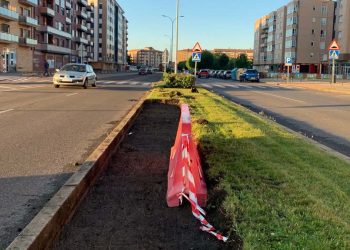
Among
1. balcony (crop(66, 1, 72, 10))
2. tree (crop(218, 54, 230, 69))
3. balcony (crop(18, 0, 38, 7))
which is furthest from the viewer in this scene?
tree (crop(218, 54, 230, 69))

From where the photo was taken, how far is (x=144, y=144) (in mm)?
8703

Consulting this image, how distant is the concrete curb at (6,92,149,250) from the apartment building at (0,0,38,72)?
5535 cm

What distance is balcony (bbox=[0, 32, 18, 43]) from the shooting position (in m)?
57.1

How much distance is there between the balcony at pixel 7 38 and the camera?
5706 cm

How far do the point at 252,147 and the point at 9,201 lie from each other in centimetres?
404

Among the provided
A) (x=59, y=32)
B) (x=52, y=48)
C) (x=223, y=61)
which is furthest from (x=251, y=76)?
(x=223, y=61)

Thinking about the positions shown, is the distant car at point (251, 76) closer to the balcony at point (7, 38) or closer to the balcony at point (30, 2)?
the balcony at point (7, 38)

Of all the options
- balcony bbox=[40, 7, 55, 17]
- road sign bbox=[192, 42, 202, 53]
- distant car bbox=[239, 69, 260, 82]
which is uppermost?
balcony bbox=[40, 7, 55, 17]

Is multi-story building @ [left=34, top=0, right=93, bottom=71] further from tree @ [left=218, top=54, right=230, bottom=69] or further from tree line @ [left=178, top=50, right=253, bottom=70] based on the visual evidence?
tree @ [left=218, top=54, right=230, bottom=69]

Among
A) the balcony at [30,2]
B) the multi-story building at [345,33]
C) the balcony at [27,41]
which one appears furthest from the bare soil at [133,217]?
the multi-story building at [345,33]

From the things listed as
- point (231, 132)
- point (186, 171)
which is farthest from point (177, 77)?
point (186, 171)

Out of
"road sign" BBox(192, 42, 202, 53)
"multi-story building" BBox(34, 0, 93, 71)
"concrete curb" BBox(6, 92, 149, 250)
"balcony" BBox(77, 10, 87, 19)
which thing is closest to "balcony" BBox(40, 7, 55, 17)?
"multi-story building" BBox(34, 0, 93, 71)

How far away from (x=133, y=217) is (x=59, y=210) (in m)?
0.72

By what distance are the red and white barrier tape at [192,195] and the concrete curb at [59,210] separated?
1.15m
